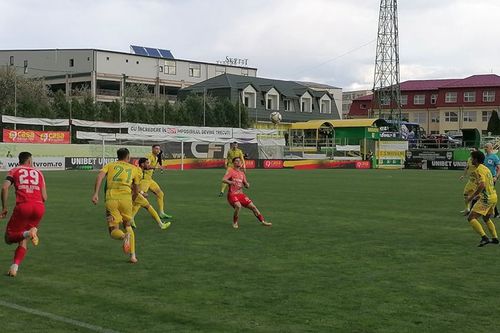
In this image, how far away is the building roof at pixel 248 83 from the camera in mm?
82312

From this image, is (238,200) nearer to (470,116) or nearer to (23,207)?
(23,207)

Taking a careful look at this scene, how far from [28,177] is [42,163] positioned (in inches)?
1464

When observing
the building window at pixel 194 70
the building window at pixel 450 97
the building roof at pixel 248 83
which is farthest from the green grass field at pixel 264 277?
the building window at pixel 450 97

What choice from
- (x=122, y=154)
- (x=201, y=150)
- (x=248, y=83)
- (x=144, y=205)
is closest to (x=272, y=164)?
(x=201, y=150)

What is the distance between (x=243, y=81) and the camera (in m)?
83.3

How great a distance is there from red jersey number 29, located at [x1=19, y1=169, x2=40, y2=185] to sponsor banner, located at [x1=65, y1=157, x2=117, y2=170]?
3715 centimetres

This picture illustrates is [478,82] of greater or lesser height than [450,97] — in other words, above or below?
above

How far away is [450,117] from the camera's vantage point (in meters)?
104

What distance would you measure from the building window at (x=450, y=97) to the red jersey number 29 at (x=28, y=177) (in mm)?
100322

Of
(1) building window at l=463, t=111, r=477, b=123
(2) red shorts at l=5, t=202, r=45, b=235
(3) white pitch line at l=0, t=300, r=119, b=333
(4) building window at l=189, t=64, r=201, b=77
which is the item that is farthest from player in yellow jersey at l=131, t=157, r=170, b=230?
(1) building window at l=463, t=111, r=477, b=123

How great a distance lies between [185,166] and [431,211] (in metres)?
35.6

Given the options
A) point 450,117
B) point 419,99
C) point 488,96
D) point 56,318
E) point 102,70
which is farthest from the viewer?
point 419,99

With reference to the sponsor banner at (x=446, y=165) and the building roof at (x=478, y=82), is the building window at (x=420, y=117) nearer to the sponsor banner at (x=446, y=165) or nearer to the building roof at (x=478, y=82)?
the building roof at (x=478, y=82)

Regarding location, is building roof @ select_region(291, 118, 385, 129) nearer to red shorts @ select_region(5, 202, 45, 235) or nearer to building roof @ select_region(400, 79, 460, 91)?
building roof @ select_region(400, 79, 460, 91)
